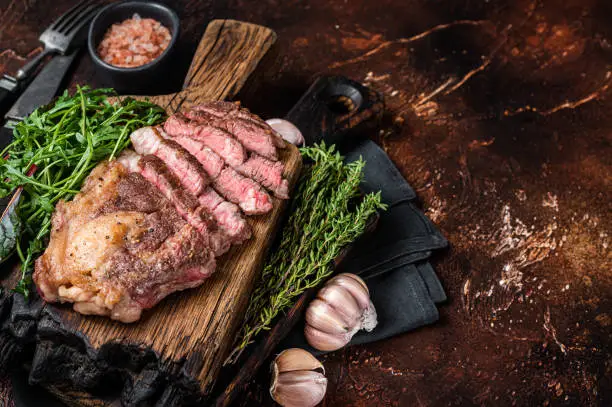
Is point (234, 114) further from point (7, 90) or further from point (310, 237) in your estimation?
point (7, 90)

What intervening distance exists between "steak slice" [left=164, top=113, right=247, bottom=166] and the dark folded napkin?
3.17 feet

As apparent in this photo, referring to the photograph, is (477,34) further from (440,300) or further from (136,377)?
(136,377)

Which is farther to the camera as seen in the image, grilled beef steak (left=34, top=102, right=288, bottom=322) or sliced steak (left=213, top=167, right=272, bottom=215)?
sliced steak (left=213, top=167, right=272, bottom=215)

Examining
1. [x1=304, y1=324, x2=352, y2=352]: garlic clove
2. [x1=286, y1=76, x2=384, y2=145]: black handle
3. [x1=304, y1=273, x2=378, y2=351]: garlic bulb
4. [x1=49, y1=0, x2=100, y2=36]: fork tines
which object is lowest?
[x1=304, y1=324, x2=352, y2=352]: garlic clove

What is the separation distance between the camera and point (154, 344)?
296 centimetres

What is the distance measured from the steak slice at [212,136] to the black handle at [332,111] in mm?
847

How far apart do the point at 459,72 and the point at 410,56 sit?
394 mm

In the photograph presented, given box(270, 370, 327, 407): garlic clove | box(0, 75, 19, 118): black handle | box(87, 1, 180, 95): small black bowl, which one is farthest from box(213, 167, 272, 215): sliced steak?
box(0, 75, 19, 118): black handle

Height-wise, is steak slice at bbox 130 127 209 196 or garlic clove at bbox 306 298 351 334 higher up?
steak slice at bbox 130 127 209 196

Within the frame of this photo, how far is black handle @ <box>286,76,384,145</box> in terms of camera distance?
4047 mm

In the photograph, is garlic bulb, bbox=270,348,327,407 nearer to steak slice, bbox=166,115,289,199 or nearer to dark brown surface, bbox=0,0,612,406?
dark brown surface, bbox=0,0,612,406

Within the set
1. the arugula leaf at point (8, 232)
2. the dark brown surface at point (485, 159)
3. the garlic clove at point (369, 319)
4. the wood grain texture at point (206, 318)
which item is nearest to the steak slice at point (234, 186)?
the wood grain texture at point (206, 318)

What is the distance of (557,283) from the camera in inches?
152

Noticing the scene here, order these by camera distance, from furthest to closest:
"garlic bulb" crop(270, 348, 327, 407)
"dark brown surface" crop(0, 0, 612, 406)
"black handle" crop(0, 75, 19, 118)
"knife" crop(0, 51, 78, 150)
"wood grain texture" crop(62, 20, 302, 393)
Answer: "black handle" crop(0, 75, 19, 118) → "knife" crop(0, 51, 78, 150) → "dark brown surface" crop(0, 0, 612, 406) → "garlic bulb" crop(270, 348, 327, 407) → "wood grain texture" crop(62, 20, 302, 393)
